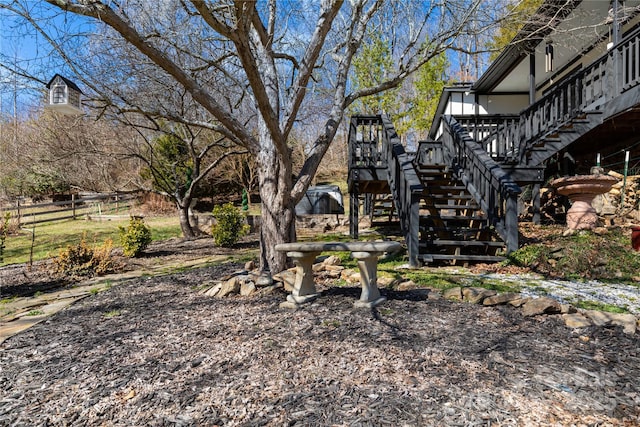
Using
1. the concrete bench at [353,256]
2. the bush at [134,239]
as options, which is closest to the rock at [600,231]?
the concrete bench at [353,256]

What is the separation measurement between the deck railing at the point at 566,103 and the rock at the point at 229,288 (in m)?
6.86

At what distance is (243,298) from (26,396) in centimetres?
201

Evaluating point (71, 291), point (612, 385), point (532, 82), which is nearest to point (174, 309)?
point (71, 291)

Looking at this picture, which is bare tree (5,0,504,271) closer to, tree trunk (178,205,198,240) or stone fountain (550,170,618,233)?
stone fountain (550,170,618,233)

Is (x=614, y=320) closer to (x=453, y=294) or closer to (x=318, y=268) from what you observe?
(x=453, y=294)

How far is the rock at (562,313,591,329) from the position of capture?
294 cm

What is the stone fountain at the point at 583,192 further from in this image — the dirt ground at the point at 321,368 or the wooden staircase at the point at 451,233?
the dirt ground at the point at 321,368

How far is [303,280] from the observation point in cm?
369

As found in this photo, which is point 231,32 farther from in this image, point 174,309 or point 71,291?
point 71,291

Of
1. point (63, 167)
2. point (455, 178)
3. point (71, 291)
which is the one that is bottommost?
point (71, 291)

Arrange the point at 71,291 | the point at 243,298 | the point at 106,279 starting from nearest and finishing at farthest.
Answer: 1. the point at 243,298
2. the point at 71,291
3. the point at 106,279

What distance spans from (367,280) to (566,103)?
8.01 meters

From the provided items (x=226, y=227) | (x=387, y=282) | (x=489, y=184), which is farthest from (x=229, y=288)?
(x=226, y=227)

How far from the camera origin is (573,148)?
9.34 meters
